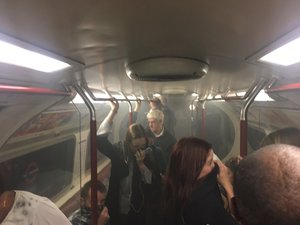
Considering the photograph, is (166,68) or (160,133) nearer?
(166,68)

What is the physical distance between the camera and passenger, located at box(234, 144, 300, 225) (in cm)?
91

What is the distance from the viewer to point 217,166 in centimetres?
225

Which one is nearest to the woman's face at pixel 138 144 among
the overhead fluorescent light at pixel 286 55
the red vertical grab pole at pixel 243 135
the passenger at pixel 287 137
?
the red vertical grab pole at pixel 243 135

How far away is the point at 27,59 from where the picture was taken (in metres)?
1.17

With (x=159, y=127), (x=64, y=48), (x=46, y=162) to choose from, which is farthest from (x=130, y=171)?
(x=64, y=48)

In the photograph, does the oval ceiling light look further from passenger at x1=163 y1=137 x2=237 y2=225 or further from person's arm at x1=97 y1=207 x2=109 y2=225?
person's arm at x1=97 y1=207 x2=109 y2=225

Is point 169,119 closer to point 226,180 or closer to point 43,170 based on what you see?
point 226,180

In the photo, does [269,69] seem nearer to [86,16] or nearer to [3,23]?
[86,16]

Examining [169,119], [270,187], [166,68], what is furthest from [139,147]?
[270,187]

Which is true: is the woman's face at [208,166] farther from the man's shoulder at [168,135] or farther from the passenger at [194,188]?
the man's shoulder at [168,135]

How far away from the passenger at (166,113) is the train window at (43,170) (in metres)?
1.45

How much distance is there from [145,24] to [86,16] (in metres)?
0.21

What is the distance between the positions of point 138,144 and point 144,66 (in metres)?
1.47

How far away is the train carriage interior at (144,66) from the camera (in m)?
0.79
